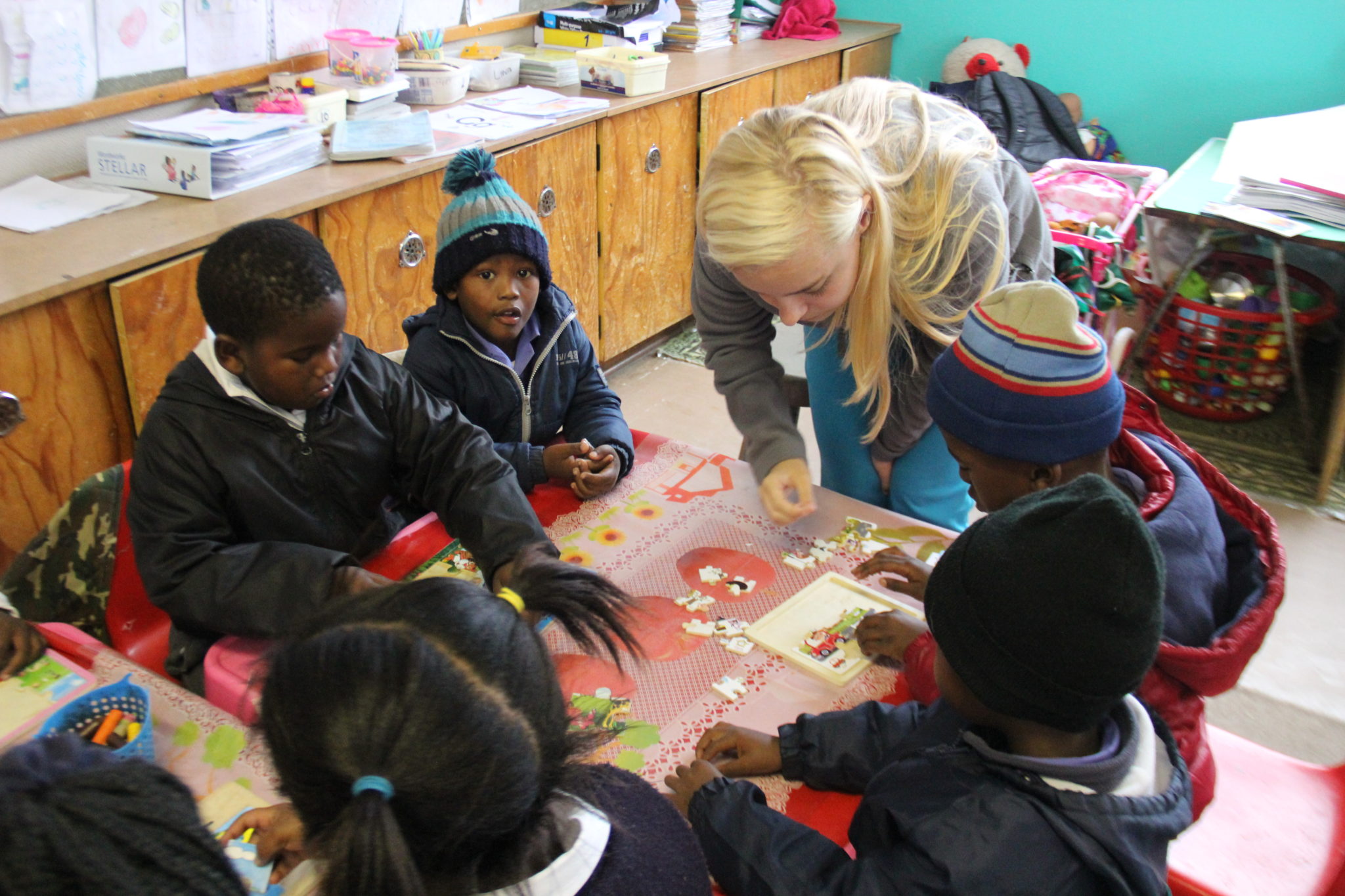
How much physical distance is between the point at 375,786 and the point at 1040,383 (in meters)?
0.83

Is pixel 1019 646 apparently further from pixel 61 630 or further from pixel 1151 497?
pixel 61 630

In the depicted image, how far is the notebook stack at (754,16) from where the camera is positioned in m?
4.13

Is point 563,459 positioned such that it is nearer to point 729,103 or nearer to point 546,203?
point 546,203

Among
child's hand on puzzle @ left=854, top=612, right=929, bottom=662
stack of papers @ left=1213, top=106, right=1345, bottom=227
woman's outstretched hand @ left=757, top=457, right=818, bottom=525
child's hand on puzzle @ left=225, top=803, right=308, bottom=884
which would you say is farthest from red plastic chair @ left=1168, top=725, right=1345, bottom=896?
stack of papers @ left=1213, top=106, right=1345, bottom=227

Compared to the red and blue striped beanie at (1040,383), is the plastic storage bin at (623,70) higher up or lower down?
higher up

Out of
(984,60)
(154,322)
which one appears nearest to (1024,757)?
(154,322)

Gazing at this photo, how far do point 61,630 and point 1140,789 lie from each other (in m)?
1.17

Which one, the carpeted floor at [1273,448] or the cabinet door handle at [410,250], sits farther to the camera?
the carpeted floor at [1273,448]

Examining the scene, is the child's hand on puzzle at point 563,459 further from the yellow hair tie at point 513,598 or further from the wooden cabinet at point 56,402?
the wooden cabinet at point 56,402

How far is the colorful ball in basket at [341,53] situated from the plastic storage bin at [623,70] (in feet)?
2.62

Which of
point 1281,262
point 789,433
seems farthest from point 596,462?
point 1281,262

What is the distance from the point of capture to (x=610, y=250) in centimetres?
326

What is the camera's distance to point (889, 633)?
1.16 metres

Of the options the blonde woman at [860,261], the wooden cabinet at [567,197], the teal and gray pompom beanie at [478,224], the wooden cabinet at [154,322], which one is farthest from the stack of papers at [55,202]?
the blonde woman at [860,261]
